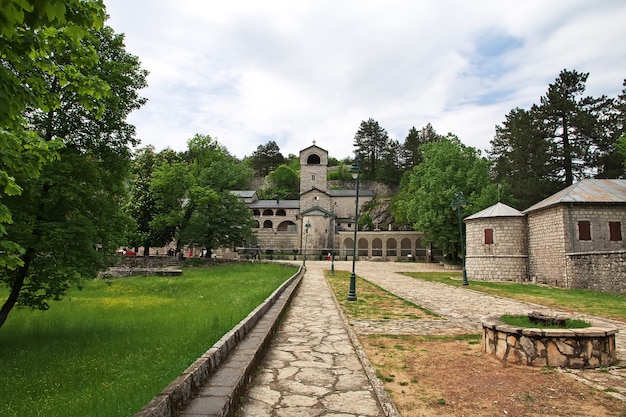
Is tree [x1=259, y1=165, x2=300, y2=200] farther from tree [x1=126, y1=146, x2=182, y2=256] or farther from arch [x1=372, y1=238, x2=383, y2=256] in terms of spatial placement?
tree [x1=126, y1=146, x2=182, y2=256]

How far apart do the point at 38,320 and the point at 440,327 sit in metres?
11.1

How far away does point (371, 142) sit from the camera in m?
85.1

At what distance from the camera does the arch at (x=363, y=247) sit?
5744 centimetres

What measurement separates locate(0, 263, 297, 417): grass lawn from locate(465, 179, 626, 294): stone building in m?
18.8

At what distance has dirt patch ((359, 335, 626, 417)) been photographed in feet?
13.5

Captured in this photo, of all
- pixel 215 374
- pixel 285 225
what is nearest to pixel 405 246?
pixel 285 225

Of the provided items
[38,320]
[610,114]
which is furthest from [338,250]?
[38,320]

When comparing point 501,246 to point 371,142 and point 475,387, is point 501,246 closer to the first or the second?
point 475,387

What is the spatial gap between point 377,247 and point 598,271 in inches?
1478

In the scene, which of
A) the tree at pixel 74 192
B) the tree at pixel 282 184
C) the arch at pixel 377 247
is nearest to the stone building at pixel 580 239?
the tree at pixel 74 192

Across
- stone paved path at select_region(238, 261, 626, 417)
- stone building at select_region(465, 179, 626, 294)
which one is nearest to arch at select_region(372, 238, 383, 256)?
stone building at select_region(465, 179, 626, 294)

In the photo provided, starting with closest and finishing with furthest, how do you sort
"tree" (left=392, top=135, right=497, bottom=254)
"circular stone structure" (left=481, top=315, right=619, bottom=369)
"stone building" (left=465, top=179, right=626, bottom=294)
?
"circular stone structure" (left=481, top=315, right=619, bottom=369), "stone building" (left=465, top=179, right=626, bottom=294), "tree" (left=392, top=135, right=497, bottom=254)

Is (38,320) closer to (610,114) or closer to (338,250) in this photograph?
(610,114)

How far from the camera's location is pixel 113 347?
310 inches
